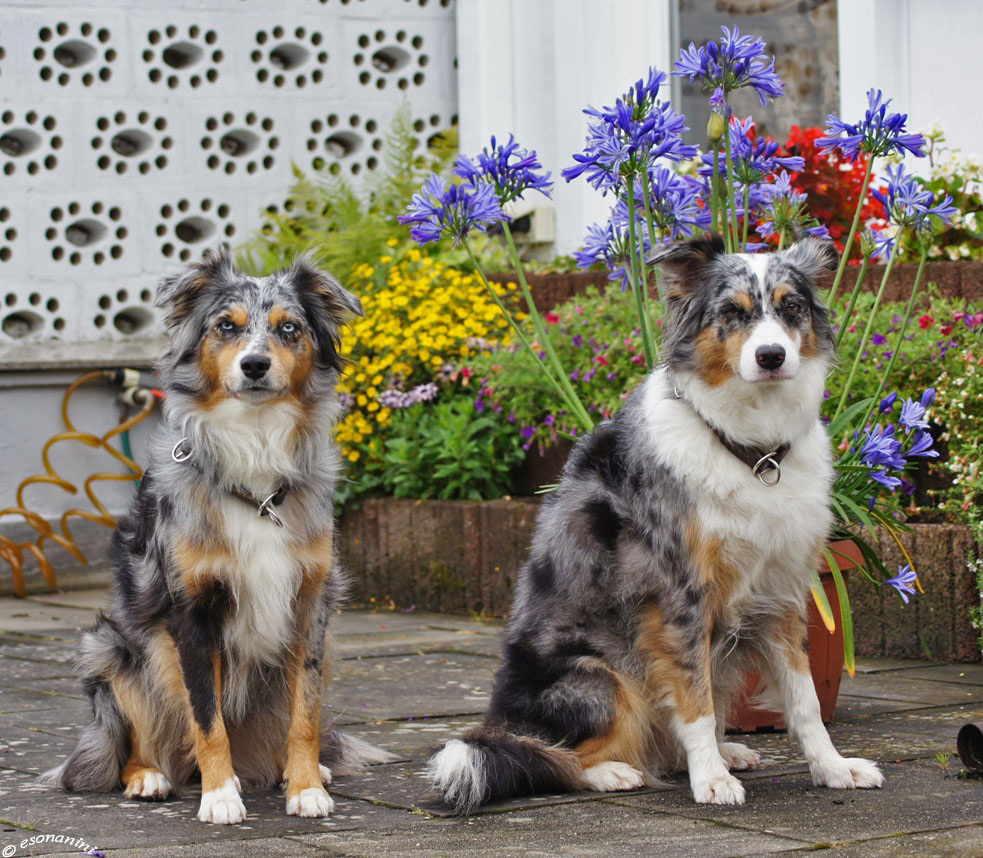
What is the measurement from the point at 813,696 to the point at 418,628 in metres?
3.70

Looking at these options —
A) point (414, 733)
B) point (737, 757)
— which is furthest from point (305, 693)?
point (737, 757)

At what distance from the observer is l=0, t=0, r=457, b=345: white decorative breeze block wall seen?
9.95m

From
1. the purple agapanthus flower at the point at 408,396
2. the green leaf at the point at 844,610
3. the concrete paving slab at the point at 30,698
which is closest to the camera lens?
the green leaf at the point at 844,610

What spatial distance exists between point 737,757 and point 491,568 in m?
3.51

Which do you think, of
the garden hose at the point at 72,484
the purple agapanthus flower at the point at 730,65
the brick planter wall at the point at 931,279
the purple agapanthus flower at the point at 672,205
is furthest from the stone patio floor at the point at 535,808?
the garden hose at the point at 72,484

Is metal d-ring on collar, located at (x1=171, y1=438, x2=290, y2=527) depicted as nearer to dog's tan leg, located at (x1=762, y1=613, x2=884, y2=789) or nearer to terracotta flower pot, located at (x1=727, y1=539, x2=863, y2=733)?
dog's tan leg, located at (x1=762, y1=613, x2=884, y2=789)

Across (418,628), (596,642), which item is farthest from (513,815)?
(418,628)

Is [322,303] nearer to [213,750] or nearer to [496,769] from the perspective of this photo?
[213,750]

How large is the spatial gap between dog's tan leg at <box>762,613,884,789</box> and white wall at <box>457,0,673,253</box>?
220 inches

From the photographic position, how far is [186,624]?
422 cm

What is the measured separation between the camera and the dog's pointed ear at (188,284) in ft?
14.5

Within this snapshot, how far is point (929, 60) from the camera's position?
8.31m

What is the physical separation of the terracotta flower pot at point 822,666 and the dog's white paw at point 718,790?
0.82 m

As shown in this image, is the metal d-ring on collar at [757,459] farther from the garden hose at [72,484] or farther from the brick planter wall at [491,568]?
the garden hose at [72,484]
